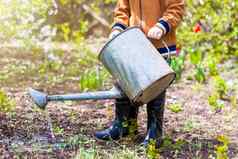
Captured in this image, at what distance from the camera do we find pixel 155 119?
371 cm

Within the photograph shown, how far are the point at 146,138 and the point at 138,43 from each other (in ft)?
1.88

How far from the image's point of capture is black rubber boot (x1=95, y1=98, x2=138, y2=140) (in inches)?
148

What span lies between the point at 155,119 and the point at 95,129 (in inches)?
18.1

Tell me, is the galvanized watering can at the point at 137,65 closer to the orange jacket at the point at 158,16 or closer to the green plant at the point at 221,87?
the orange jacket at the point at 158,16

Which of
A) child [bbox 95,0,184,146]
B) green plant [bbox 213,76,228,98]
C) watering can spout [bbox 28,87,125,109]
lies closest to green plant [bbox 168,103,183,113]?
green plant [bbox 213,76,228,98]

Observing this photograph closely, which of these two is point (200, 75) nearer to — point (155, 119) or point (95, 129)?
point (95, 129)

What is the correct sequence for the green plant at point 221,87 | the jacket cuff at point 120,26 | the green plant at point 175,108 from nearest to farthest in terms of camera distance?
1. the jacket cuff at point 120,26
2. the green plant at point 175,108
3. the green plant at point 221,87

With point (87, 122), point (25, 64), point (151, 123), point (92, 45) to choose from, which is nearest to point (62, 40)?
point (92, 45)

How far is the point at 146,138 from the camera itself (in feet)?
12.1

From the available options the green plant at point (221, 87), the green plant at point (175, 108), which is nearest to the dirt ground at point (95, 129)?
the green plant at point (175, 108)

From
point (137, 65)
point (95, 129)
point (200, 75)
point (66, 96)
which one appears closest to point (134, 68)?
point (137, 65)

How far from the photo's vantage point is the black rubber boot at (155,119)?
12.1 ft

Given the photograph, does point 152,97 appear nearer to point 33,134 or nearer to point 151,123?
point 151,123

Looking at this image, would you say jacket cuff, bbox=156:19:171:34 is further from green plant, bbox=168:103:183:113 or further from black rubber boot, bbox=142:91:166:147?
green plant, bbox=168:103:183:113
